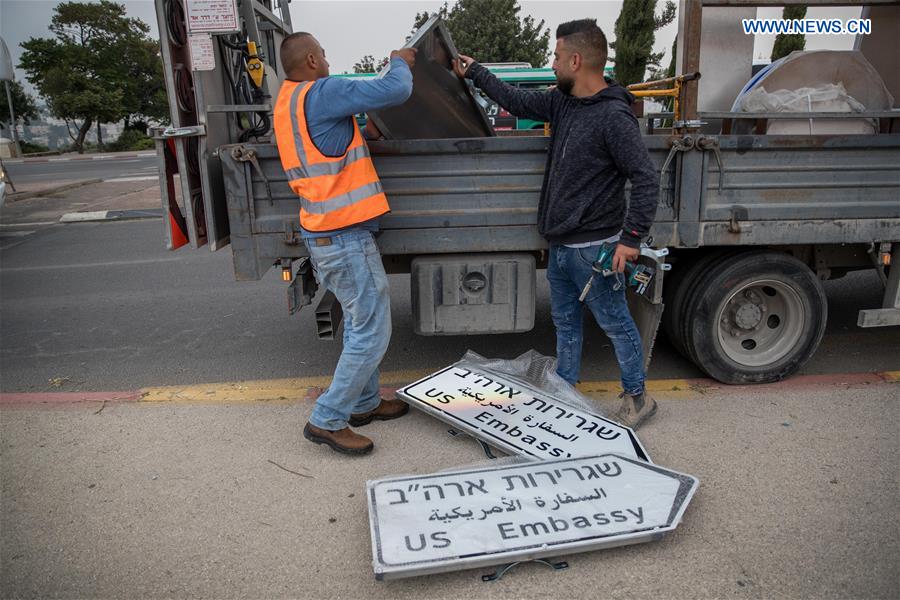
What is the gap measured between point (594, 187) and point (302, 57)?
4.68 ft

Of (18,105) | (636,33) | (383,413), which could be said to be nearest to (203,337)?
(383,413)

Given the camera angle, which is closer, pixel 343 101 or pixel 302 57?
pixel 343 101

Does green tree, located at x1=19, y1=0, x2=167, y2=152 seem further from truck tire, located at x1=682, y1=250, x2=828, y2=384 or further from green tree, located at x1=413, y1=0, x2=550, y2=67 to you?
truck tire, located at x1=682, y1=250, x2=828, y2=384

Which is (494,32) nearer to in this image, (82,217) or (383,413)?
(82,217)

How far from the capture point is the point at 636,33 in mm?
20875

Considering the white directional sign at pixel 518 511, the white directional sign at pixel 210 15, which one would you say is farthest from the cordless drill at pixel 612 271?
the white directional sign at pixel 210 15

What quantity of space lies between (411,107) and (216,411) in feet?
6.54

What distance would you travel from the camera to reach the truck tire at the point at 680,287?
3.75 m

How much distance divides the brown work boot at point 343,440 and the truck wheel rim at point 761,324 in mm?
2081

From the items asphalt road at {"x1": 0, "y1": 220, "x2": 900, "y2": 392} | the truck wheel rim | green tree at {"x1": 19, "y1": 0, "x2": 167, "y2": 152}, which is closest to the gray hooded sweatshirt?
the truck wheel rim

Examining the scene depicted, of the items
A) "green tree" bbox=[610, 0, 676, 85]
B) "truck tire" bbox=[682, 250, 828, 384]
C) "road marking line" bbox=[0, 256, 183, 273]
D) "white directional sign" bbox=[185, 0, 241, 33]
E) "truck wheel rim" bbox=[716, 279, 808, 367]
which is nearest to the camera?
"white directional sign" bbox=[185, 0, 241, 33]

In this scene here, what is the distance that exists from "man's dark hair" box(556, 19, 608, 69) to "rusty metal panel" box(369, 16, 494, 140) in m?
0.74

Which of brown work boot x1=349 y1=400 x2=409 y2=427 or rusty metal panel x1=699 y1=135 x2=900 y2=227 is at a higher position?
rusty metal panel x1=699 y1=135 x2=900 y2=227

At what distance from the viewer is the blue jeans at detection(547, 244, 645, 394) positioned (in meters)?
3.22
